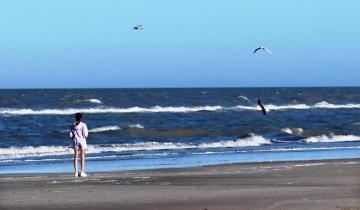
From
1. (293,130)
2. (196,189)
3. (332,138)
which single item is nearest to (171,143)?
(332,138)

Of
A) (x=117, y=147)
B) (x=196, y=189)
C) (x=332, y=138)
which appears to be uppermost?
(x=332, y=138)

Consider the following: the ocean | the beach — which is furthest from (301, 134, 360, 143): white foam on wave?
the beach

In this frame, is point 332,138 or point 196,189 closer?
point 196,189

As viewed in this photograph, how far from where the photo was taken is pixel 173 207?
40.9ft

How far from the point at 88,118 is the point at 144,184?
116 feet

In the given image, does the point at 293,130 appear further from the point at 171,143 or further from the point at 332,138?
the point at 171,143

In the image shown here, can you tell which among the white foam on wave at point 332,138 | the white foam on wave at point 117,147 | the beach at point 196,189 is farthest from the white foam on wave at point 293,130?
the beach at point 196,189

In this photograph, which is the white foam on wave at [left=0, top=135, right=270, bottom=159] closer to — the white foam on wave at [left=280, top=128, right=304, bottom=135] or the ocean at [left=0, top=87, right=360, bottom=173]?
the ocean at [left=0, top=87, right=360, bottom=173]

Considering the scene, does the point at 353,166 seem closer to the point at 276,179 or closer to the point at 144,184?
the point at 276,179

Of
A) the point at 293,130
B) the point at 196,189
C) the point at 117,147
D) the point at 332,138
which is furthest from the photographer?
the point at 293,130

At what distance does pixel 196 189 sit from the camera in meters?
15.0

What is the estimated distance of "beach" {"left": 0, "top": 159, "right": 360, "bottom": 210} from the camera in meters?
12.8

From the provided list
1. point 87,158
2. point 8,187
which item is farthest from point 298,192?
point 87,158

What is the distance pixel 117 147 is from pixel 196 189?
15.5 metres
